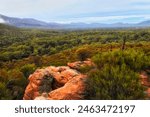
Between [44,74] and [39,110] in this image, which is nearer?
[39,110]

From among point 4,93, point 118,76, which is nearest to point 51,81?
point 4,93

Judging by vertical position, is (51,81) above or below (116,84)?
below

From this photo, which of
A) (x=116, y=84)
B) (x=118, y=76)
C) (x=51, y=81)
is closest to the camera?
(x=116, y=84)

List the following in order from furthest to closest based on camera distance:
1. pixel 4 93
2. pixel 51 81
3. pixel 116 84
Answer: pixel 4 93 < pixel 51 81 < pixel 116 84

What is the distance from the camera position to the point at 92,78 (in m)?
8.30

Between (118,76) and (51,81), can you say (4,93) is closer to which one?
(51,81)

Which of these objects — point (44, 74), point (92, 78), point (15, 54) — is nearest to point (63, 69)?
point (44, 74)

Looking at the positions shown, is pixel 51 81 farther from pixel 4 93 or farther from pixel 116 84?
pixel 116 84

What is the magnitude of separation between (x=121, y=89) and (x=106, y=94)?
1.39ft

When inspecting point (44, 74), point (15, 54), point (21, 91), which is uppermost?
point (44, 74)

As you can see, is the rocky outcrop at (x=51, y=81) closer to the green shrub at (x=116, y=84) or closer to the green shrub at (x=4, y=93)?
the green shrub at (x=116, y=84)

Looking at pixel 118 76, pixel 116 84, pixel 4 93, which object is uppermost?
pixel 118 76

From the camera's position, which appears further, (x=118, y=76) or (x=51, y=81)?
(x=51, y=81)

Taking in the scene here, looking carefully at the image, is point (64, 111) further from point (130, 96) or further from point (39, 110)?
point (130, 96)
